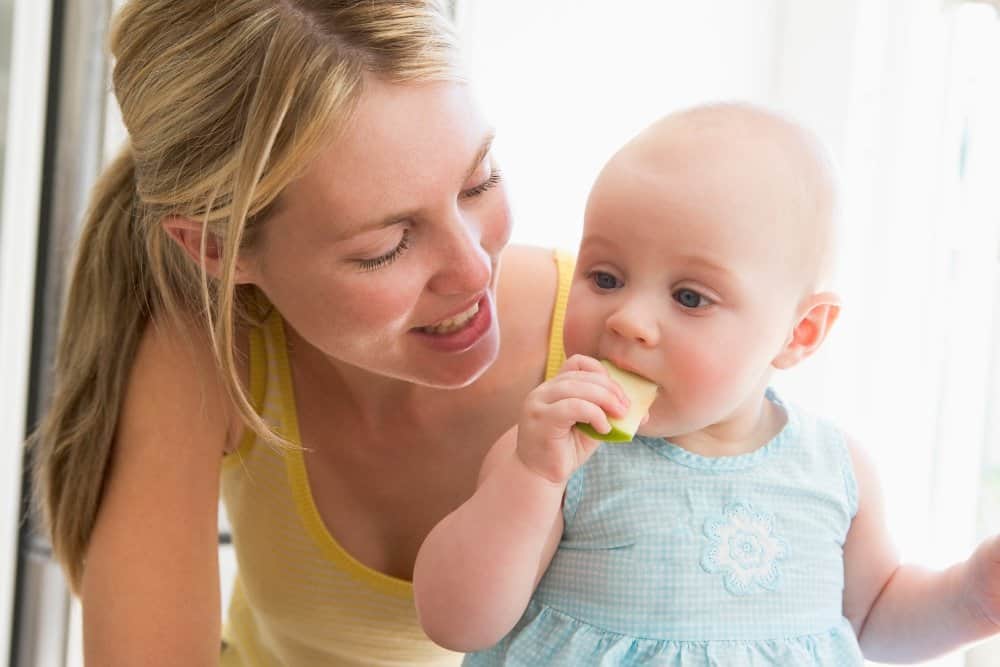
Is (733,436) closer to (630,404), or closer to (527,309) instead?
(630,404)

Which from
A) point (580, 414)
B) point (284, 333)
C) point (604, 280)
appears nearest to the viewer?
point (580, 414)

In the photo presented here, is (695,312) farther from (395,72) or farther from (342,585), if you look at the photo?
(342,585)

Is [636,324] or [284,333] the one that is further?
[284,333]

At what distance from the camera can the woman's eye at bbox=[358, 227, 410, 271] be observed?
104cm

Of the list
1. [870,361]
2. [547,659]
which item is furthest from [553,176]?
[547,659]

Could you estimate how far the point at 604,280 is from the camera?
0.98m

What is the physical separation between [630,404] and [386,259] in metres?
0.27

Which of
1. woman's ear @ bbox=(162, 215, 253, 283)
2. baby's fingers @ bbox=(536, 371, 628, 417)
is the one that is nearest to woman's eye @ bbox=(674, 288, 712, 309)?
baby's fingers @ bbox=(536, 371, 628, 417)

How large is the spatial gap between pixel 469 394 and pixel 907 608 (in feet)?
1.62

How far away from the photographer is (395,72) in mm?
1002

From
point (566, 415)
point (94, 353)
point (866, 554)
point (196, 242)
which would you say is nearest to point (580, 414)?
point (566, 415)

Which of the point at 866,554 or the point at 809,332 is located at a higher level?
the point at 809,332

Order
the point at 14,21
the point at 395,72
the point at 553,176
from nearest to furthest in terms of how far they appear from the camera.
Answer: the point at 395,72 → the point at 14,21 → the point at 553,176

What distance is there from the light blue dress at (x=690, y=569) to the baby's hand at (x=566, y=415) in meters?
0.10
